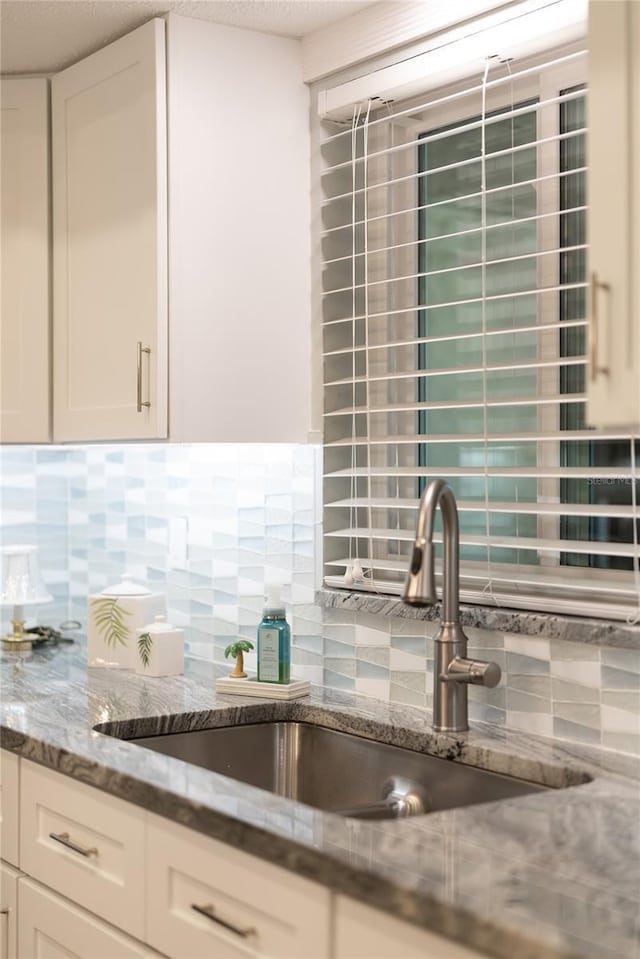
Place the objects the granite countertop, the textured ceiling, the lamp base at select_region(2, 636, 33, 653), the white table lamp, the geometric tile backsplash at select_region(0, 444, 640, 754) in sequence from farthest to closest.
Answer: the white table lamp
the lamp base at select_region(2, 636, 33, 653)
the textured ceiling
the geometric tile backsplash at select_region(0, 444, 640, 754)
the granite countertop

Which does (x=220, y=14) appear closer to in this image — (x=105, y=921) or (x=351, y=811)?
(x=351, y=811)

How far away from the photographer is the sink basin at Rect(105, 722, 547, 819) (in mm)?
1965

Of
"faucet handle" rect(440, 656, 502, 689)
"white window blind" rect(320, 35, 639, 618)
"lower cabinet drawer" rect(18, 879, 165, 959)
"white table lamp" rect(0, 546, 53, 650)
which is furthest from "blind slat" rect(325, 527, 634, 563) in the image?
"white table lamp" rect(0, 546, 53, 650)

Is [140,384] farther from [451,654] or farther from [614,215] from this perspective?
[614,215]

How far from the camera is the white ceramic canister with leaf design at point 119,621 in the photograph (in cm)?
275

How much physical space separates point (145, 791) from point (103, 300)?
1.20 metres

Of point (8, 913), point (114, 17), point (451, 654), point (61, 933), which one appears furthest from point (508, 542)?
point (114, 17)

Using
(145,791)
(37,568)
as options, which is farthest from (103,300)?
(145,791)

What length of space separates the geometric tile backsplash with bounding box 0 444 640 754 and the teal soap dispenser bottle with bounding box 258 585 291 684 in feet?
0.44

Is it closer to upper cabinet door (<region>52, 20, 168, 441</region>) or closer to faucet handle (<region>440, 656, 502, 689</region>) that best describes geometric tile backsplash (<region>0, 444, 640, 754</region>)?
faucet handle (<region>440, 656, 502, 689</region>)

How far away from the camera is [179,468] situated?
294 cm

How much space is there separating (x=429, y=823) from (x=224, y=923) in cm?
31

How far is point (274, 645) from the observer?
2393 millimetres

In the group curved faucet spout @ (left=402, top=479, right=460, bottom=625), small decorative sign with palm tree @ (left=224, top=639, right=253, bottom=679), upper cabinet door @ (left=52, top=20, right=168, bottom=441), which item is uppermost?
upper cabinet door @ (left=52, top=20, right=168, bottom=441)
